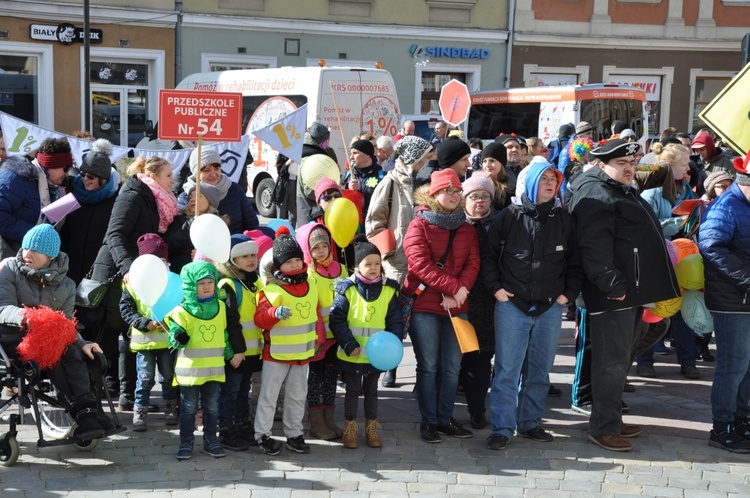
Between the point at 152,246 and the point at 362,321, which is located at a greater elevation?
the point at 152,246

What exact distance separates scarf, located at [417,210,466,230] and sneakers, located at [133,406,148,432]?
7.60ft

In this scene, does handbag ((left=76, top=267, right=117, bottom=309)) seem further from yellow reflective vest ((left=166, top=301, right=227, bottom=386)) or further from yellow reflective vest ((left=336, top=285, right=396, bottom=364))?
yellow reflective vest ((left=336, top=285, right=396, bottom=364))

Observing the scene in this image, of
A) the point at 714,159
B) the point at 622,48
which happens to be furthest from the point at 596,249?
the point at 622,48

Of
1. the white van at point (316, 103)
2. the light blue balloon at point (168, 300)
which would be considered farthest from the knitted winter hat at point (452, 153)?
the white van at point (316, 103)

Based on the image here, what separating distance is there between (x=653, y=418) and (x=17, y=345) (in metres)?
4.46

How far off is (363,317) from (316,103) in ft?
36.2

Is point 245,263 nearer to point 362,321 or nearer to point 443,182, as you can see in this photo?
point 362,321

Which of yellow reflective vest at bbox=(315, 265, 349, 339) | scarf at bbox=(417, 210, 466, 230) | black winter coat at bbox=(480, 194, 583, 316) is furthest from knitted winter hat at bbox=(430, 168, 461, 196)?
yellow reflective vest at bbox=(315, 265, 349, 339)

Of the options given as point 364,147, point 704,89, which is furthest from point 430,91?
Answer: point 364,147

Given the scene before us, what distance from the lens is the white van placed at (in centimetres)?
1723

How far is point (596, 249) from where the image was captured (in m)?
6.45

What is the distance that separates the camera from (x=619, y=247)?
21.5 ft

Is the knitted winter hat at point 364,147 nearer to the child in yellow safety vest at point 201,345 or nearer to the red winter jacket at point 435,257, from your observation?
the red winter jacket at point 435,257

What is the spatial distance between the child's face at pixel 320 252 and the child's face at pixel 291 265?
14.6 inches
